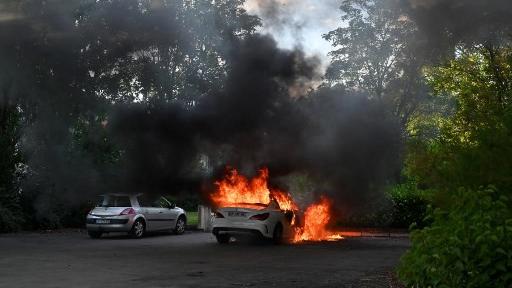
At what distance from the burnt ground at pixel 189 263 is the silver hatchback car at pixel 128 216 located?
0.61 metres

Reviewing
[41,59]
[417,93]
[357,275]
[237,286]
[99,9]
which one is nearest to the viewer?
[237,286]

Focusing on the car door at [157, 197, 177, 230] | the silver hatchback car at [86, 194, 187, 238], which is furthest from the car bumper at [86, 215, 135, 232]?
the car door at [157, 197, 177, 230]

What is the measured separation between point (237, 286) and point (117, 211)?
35.1 ft

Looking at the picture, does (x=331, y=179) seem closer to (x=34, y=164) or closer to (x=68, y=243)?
(x=68, y=243)

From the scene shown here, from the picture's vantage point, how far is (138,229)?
19.8m

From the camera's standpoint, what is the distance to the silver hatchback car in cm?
1909

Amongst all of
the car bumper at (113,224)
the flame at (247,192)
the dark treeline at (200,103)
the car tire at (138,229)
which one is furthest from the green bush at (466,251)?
the car tire at (138,229)

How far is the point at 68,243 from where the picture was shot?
1753 cm

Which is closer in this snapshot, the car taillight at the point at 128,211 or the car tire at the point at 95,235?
the car taillight at the point at 128,211

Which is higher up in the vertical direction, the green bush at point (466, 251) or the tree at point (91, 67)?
the tree at point (91, 67)

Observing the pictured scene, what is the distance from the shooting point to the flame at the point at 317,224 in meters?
19.2

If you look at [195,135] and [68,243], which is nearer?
[68,243]

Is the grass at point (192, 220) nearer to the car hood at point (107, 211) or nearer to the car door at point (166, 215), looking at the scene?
the car door at point (166, 215)

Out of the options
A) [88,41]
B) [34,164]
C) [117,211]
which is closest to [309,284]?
[88,41]
